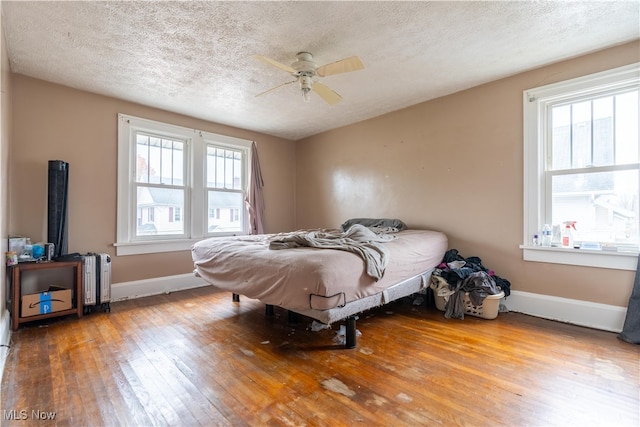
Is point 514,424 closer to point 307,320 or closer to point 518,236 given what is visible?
point 307,320

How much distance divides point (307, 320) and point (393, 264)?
3.45 feet

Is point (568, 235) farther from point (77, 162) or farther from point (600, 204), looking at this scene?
point (77, 162)

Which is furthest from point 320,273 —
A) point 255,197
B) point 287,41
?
point 255,197

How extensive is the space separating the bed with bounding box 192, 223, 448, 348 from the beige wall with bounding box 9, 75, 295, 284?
144 centimetres

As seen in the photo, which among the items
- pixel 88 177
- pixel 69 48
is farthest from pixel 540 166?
pixel 88 177

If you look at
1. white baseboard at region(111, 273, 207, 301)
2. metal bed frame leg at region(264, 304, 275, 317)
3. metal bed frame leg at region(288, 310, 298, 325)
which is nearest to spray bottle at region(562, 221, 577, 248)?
metal bed frame leg at region(288, 310, 298, 325)

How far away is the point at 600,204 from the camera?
8.71ft

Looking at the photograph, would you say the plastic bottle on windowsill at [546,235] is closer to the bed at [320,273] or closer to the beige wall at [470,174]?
the beige wall at [470,174]

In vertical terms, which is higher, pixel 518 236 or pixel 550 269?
pixel 518 236

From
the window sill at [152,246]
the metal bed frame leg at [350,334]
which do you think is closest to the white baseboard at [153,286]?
the window sill at [152,246]

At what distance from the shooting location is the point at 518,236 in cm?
303

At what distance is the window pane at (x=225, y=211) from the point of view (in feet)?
14.9

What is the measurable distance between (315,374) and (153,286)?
116 inches

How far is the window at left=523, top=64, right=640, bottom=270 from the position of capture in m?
2.52
